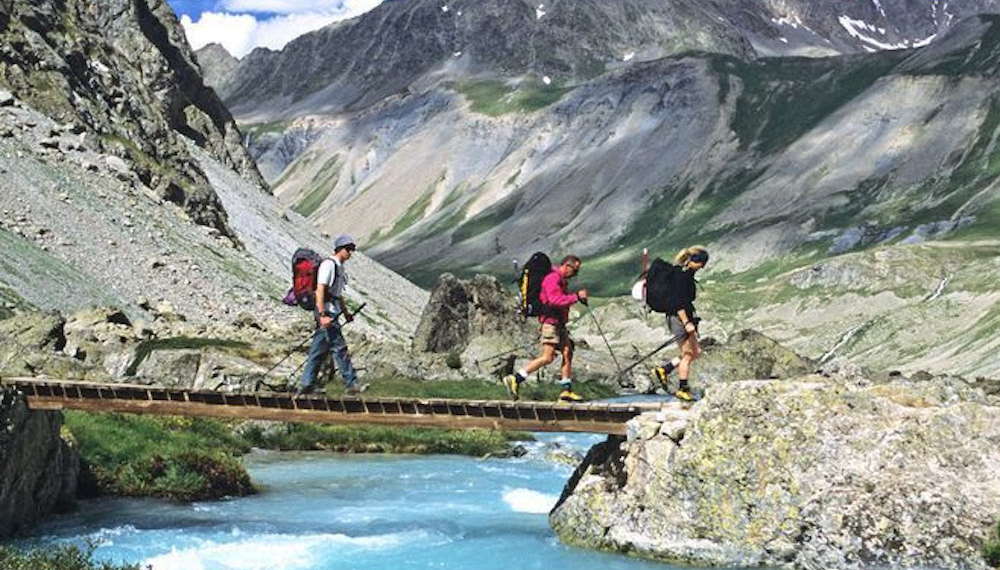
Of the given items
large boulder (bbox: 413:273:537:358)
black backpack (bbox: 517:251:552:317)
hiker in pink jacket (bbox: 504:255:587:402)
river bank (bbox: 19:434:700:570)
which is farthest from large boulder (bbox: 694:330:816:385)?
black backpack (bbox: 517:251:552:317)

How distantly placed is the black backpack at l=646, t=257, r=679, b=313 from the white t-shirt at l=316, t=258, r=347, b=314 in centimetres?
650

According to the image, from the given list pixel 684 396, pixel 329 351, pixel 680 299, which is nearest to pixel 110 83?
pixel 329 351

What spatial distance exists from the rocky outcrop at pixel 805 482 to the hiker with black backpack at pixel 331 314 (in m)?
6.05

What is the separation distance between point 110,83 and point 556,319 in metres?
89.1

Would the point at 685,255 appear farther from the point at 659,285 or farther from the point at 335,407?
the point at 335,407

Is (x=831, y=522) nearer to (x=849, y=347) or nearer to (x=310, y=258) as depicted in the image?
(x=310, y=258)

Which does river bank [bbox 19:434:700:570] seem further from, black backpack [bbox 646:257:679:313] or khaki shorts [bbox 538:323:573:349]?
black backpack [bbox 646:257:679:313]

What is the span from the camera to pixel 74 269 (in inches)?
2788

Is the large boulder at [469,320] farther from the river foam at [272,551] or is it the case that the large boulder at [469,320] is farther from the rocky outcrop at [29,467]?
the rocky outcrop at [29,467]

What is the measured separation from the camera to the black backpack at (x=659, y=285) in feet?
78.3

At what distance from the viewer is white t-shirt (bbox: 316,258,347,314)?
23.2 metres

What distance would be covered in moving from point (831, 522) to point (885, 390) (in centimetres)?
361

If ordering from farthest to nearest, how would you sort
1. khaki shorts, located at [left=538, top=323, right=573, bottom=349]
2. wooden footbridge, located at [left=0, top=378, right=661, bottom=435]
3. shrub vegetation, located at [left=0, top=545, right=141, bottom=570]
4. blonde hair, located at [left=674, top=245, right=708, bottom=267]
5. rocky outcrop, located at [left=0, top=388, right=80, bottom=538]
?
blonde hair, located at [left=674, top=245, right=708, bottom=267] < khaki shorts, located at [left=538, top=323, right=573, bottom=349] < wooden footbridge, located at [left=0, top=378, right=661, bottom=435] < rocky outcrop, located at [left=0, top=388, right=80, bottom=538] < shrub vegetation, located at [left=0, top=545, right=141, bottom=570]

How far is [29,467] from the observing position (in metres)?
23.1
